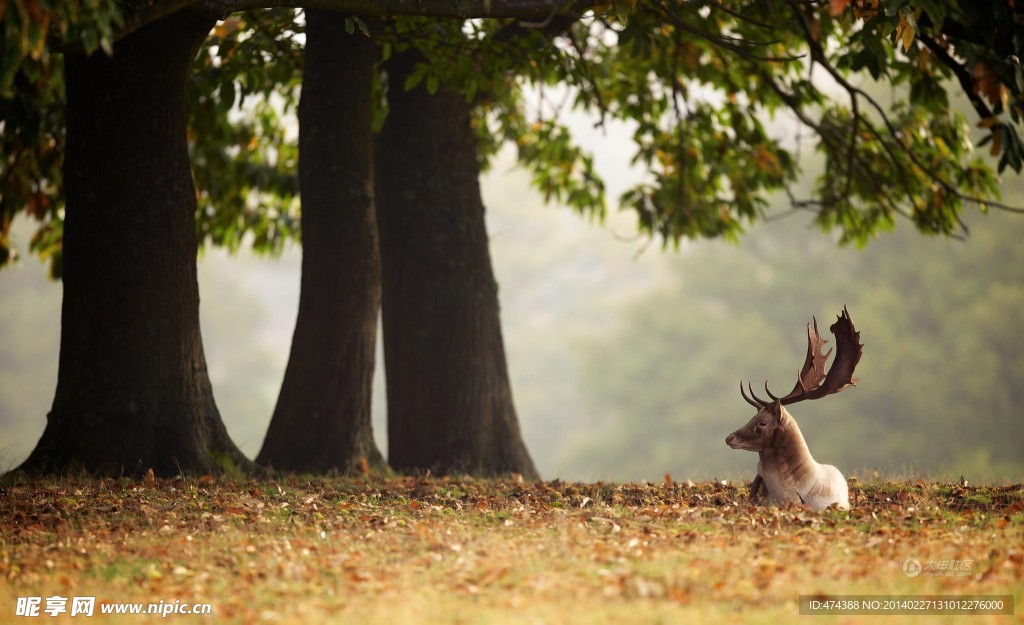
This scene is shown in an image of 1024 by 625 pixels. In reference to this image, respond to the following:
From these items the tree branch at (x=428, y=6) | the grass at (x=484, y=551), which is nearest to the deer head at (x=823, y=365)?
the grass at (x=484, y=551)

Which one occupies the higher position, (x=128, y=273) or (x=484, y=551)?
(x=128, y=273)

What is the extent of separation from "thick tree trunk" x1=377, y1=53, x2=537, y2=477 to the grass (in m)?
2.65

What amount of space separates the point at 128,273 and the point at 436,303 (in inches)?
140

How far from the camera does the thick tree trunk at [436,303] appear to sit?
450 inches

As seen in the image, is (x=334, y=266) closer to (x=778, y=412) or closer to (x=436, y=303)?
(x=436, y=303)

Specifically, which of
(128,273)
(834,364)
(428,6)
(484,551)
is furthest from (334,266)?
(834,364)

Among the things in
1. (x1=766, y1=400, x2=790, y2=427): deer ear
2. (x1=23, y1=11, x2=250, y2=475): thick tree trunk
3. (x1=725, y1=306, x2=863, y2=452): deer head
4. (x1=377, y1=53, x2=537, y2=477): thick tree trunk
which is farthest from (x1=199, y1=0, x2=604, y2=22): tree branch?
(x1=377, y1=53, x2=537, y2=477): thick tree trunk

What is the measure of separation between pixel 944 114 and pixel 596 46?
183 inches

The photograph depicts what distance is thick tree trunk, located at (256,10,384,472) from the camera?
412 inches

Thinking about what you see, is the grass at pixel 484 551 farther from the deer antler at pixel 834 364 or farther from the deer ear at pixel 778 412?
the deer antler at pixel 834 364

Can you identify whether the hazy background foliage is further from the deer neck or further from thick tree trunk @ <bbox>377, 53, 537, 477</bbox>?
the deer neck

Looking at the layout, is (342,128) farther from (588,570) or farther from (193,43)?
(588,570)

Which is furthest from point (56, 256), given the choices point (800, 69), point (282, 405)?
point (800, 69)

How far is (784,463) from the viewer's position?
767 cm
